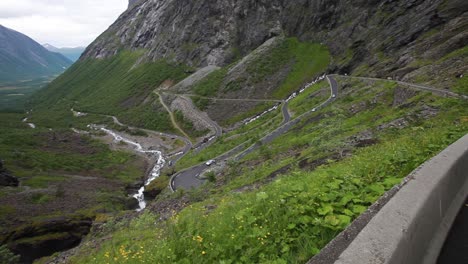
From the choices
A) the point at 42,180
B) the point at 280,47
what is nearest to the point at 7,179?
the point at 42,180

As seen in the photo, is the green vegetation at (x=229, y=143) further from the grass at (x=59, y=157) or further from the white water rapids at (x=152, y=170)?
the grass at (x=59, y=157)

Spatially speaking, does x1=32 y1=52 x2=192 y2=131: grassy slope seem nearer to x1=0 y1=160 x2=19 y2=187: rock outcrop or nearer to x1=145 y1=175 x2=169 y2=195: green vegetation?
x1=0 y1=160 x2=19 y2=187: rock outcrop

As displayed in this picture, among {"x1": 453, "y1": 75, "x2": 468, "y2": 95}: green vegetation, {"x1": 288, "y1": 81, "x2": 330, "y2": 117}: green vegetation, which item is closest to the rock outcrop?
{"x1": 288, "y1": 81, "x2": 330, "y2": 117}: green vegetation

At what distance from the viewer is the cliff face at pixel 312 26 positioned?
68.3m

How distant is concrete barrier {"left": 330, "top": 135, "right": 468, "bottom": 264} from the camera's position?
4285mm

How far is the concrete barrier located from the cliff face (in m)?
55.0

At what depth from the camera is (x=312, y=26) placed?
12938 centimetres

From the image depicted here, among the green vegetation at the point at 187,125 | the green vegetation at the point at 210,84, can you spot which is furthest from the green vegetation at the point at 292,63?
the green vegetation at the point at 187,125

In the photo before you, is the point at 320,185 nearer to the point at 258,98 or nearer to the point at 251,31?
the point at 258,98

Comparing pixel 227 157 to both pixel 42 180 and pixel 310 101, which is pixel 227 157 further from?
pixel 42 180

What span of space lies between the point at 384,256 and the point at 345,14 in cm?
12191

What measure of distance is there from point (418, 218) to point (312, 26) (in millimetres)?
134430

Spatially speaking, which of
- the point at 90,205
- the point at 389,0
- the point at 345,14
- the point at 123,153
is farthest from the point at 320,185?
the point at 345,14

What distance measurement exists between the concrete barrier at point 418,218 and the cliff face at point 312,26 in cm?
5503
